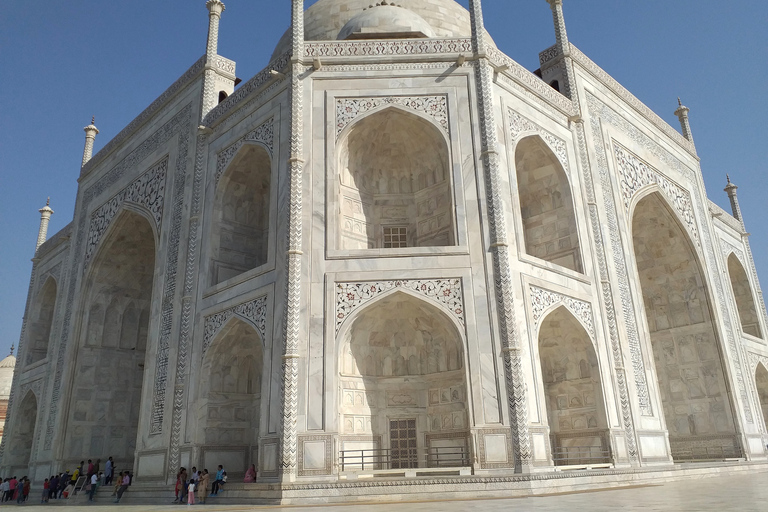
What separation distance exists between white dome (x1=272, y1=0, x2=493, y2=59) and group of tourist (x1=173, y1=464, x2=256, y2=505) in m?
11.0

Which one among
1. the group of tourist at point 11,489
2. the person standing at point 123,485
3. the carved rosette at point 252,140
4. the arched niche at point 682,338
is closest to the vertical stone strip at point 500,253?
the carved rosette at point 252,140

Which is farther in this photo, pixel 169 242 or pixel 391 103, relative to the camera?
pixel 169 242

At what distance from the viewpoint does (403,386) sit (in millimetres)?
11289

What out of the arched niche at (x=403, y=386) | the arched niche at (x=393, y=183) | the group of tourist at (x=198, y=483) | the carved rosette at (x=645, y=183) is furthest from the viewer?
the carved rosette at (x=645, y=183)

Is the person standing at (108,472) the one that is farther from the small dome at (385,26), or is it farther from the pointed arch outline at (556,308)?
the small dome at (385,26)

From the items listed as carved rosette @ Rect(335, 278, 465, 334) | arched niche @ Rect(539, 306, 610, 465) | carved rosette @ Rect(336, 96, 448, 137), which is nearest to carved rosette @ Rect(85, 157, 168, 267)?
carved rosette @ Rect(336, 96, 448, 137)

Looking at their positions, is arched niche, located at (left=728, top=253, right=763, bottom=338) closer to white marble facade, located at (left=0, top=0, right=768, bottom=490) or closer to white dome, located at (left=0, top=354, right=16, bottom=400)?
white marble facade, located at (left=0, top=0, right=768, bottom=490)

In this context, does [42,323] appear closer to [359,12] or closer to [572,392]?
[359,12]

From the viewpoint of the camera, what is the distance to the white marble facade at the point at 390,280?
10414 mm

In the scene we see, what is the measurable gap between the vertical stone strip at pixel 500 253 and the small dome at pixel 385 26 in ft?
6.37

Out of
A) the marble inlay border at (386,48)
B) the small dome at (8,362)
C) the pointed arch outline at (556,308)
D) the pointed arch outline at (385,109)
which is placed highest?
the marble inlay border at (386,48)

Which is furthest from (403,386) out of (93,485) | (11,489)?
(11,489)

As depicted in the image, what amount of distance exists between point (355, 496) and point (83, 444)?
33.4 feet

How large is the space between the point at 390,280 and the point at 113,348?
1015 centimetres
